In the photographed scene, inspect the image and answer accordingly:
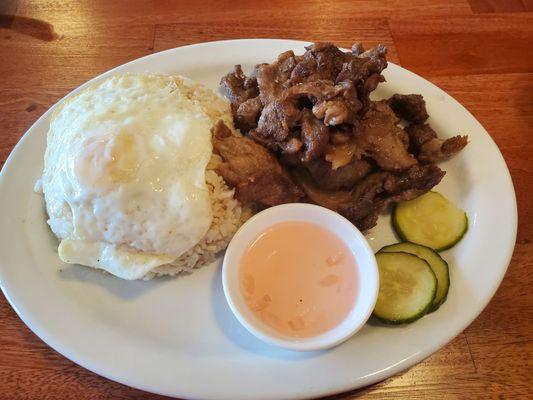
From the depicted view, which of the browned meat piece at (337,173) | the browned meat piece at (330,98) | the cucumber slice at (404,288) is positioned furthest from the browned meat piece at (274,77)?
the cucumber slice at (404,288)

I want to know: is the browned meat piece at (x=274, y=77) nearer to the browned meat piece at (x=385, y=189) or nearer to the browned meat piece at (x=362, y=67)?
the browned meat piece at (x=362, y=67)

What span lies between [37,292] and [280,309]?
108 centimetres

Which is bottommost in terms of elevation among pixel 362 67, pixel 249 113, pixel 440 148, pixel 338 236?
pixel 338 236

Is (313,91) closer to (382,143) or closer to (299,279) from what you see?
(382,143)

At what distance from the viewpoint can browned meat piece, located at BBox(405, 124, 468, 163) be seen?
2.25 meters

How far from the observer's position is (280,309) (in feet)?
5.79

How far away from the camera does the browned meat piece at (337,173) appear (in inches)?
81.4

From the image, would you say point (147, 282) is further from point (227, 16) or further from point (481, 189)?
point (227, 16)

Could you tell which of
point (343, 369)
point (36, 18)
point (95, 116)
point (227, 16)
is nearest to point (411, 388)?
point (343, 369)

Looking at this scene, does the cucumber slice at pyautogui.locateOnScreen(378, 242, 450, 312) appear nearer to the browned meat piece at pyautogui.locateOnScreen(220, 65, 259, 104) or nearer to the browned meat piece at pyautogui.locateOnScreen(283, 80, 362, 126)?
the browned meat piece at pyautogui.locateOnScreen(283, 80, 362, 126)

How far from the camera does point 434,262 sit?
6.31ft

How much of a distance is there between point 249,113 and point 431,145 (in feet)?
3.15

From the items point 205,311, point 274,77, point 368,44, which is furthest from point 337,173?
point 368,44

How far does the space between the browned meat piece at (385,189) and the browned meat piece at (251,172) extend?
311mm
